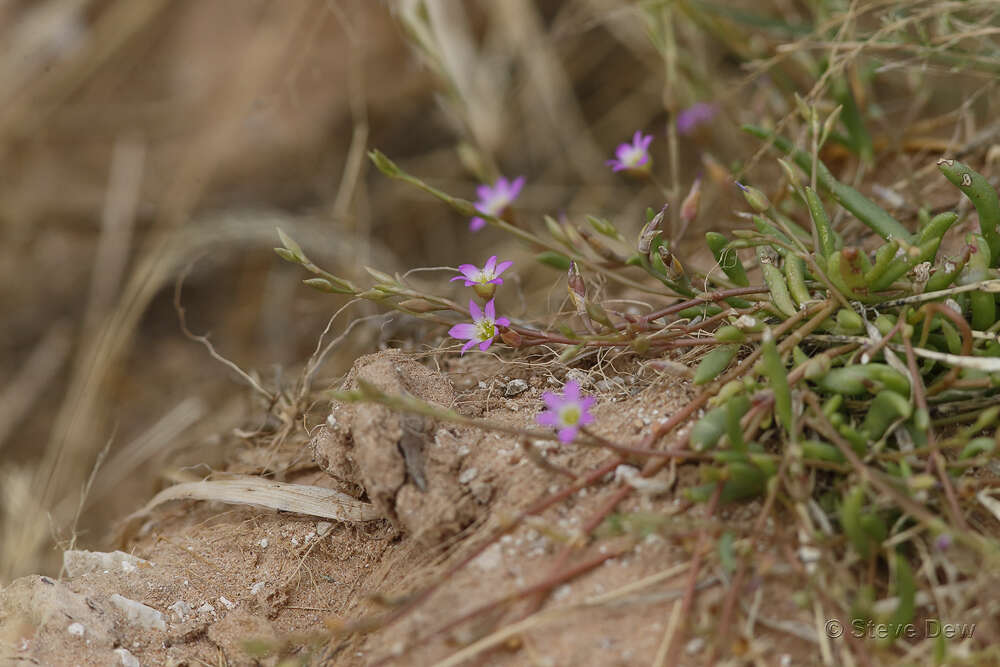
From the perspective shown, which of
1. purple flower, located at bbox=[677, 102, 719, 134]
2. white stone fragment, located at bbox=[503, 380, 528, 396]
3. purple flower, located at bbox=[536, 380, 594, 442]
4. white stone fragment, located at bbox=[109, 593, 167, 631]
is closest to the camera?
purple flower, located at bbox=[536, 380, 594, 442]

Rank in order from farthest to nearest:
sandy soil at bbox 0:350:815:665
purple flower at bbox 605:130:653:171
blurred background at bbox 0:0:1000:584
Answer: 1. blurred background at bbox 0:0:1000:584
2. purple flower at bbox 605:130:653:171
3. sandy soil at bbox 0:350:815:665

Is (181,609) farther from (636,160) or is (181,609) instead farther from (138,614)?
(636,160)

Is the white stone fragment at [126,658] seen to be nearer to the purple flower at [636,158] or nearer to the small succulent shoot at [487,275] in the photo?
the small succulent shoot at [487,275]

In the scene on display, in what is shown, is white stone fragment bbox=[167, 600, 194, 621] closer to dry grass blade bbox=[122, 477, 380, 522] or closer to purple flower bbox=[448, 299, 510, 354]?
dry grass blade bbox=[122, 477, 380, 522]

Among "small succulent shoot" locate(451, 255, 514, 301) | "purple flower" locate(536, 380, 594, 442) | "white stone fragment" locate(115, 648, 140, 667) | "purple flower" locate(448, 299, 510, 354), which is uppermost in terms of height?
"small succulent shoot" locate(451, 255, 514, 301)

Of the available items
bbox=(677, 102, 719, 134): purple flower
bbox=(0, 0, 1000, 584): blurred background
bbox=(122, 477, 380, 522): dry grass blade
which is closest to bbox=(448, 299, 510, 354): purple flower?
bbox=(122, 477, 380, 522): dry grass blade

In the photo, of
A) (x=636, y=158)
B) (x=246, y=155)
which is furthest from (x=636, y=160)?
(x=246, y=155)

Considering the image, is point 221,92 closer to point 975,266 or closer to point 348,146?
point 348,146

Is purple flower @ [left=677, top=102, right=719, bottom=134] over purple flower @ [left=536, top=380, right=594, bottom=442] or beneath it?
over

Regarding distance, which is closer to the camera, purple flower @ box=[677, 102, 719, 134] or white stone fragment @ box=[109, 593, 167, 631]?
white stone fragment @ box=[109, 593, 167, 631]
